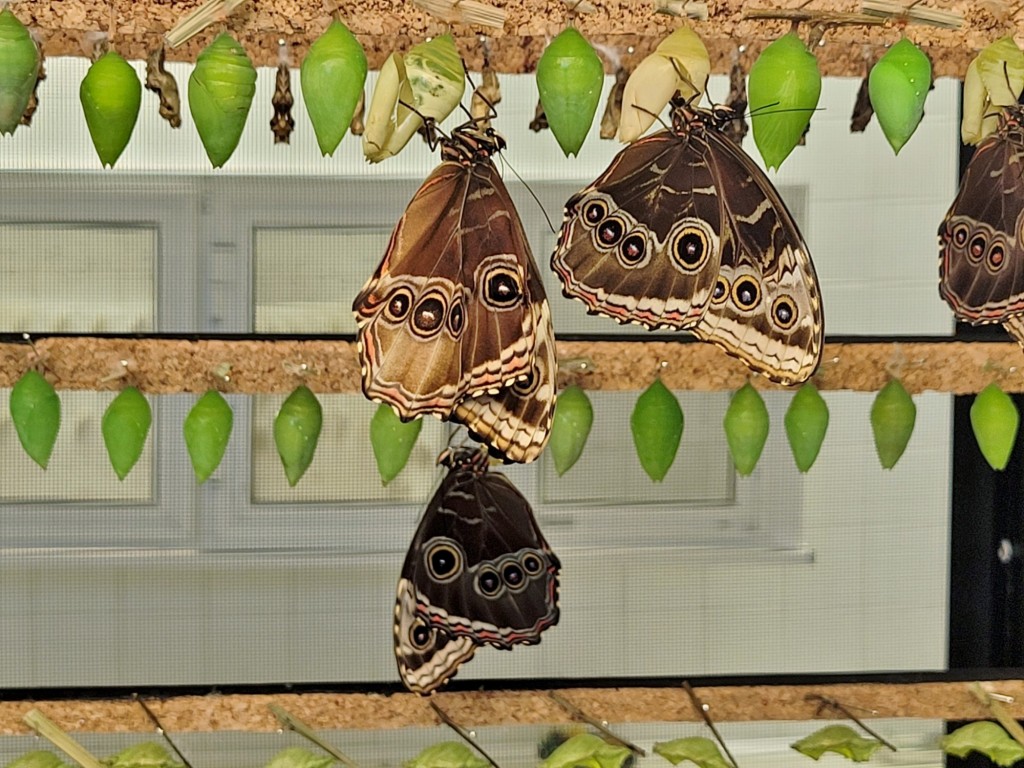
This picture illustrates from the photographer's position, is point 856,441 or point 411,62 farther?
Answer: point 856,441

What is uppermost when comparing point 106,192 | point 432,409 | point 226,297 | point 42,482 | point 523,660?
point 106,192

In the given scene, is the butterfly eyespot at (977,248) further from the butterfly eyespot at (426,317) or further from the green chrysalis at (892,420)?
the butterfly eyespot at (426,317)

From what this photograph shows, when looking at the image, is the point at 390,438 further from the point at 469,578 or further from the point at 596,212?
the point at 596,212

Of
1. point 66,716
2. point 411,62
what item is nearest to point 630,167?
point 411,62

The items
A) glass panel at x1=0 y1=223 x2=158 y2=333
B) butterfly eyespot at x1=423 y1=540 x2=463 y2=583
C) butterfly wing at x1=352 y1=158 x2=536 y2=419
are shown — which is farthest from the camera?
glass panel at x1=0 y1=223 x2=158 y2=333

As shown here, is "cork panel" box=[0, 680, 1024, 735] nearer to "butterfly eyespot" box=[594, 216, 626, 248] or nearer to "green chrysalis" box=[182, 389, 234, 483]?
"green chrysalis" box=[182, 389, 234, 483]

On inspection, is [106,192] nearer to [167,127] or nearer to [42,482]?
[167,127]

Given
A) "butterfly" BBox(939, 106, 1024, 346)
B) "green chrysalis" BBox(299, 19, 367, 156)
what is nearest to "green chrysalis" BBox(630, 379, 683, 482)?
"butterfly" BBox(939, 106, 1024, 346)
